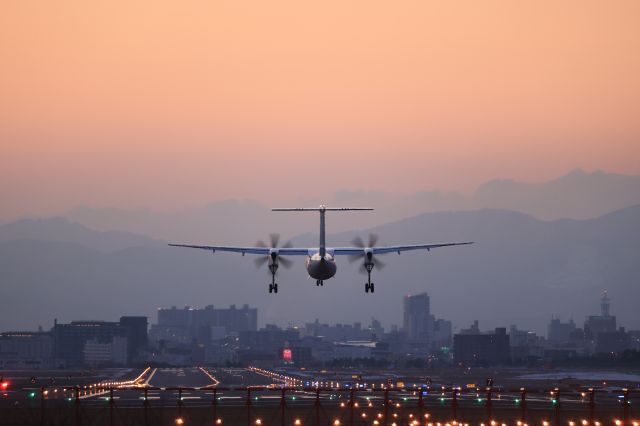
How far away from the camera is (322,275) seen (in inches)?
4547

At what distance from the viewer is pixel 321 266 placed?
11419 centimetres

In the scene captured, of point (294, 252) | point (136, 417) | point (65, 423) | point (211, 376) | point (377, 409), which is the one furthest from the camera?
point (211, 376)

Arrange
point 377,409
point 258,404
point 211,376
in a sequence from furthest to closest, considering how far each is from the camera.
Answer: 1. point 211,376
2. point 258,404
3. point 377,409

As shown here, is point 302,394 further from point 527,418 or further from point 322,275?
point 527,418

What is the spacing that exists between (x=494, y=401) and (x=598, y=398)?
18080 millimetres

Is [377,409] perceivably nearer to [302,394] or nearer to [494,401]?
[494,401]

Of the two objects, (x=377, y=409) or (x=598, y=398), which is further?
(x=598, y=398)

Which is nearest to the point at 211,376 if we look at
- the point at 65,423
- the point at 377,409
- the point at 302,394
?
the point at 302,394

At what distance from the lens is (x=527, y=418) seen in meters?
105

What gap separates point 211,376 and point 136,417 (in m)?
87.9

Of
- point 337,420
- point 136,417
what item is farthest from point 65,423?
point 337,420

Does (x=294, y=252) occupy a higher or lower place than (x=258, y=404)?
higher

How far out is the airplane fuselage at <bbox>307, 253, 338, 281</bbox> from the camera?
114144 millimetres

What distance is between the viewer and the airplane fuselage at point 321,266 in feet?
374
